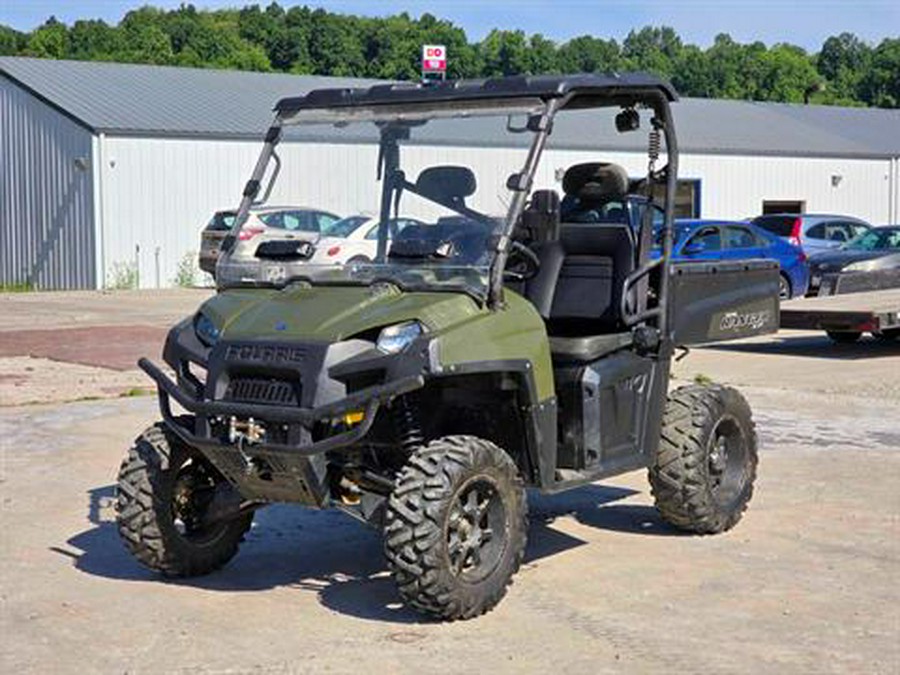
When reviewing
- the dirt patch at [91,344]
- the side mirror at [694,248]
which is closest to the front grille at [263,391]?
the dirt patch at [91,344]

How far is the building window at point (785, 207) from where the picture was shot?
140 ft

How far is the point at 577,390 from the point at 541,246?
746 millimetres

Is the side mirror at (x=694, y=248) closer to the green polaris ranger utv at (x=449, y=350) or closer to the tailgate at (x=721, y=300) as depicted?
the tailgate at (x=721, y=300)

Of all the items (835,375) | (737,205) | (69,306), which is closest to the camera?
(835,375)

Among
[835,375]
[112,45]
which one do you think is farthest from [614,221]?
[112,45]

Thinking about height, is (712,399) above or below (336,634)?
above

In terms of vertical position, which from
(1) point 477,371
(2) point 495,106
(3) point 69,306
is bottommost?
(3) point 69,306

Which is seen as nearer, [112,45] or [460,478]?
[460,478]

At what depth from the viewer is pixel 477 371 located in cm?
677

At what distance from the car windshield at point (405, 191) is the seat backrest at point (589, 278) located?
0.81 m

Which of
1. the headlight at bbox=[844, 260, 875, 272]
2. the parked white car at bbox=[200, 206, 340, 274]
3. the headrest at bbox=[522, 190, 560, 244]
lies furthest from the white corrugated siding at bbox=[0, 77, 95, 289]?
the headrest at bbox=[522, 190, 560, 244]

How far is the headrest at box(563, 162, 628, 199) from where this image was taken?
822 centimetres

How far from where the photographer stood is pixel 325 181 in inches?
303

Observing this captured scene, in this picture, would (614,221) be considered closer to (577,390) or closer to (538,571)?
(577,390)
